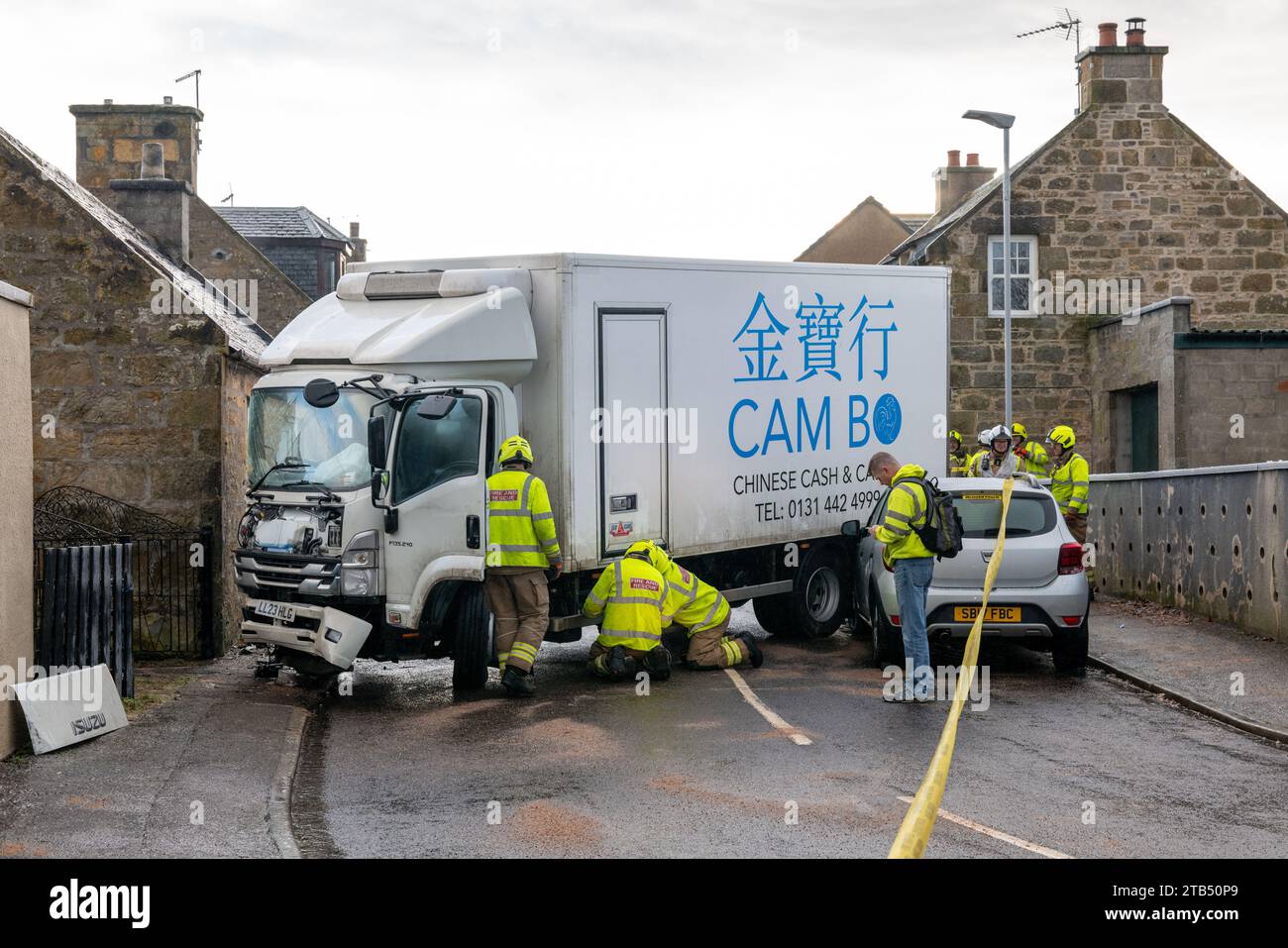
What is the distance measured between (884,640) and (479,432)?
3965 millimetres

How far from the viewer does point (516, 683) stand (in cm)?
1187

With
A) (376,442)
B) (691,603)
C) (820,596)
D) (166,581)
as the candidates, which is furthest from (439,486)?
(820,596)

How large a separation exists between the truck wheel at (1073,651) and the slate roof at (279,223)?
1368 inches

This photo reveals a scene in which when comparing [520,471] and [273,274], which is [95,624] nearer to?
[520,471]

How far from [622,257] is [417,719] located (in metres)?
4.10

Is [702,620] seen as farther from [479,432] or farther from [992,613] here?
[479,432]

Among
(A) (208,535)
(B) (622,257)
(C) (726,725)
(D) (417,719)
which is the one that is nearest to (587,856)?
(C) (726,725)

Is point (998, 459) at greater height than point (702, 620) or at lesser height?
greater

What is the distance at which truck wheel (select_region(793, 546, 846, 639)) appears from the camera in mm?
15126

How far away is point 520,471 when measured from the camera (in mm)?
11477

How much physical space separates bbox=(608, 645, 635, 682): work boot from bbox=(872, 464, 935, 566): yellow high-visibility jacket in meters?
2.32

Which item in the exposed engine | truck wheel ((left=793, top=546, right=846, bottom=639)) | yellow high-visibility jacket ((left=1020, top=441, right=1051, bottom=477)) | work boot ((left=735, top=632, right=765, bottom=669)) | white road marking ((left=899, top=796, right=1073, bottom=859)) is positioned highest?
yellow high-visibility jacket ((left=1020, top=441, right=1051, bottom=477))

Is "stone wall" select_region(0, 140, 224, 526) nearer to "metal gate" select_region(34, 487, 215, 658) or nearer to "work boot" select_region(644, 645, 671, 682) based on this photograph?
"metal gate" select_region(34, 487, 215, 658)

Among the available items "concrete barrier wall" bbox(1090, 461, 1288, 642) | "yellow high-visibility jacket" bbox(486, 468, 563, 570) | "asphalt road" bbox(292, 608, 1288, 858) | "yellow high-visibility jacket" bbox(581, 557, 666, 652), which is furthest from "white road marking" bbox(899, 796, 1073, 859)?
"concrete barrier wall" bbox(1090, 461, 1288, 642)
